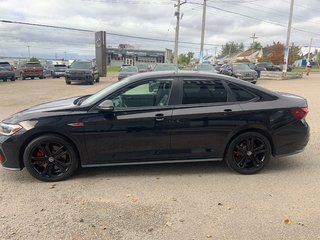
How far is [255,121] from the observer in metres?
4.61

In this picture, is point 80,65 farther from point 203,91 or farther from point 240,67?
point 203,91

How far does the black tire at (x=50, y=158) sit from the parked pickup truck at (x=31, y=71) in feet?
94.4

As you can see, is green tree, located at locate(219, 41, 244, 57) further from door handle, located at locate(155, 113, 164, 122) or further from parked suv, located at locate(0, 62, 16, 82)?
door handle, located at locate(155, 113, 164, 122)

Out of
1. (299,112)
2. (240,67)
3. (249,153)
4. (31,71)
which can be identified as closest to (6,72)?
(31,71)

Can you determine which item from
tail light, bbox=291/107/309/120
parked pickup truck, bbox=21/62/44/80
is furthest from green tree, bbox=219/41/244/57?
tail light, bbox=291/107/309/120

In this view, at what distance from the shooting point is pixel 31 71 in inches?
1198

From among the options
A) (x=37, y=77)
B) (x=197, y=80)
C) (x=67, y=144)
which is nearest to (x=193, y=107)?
(x=197, y=80)

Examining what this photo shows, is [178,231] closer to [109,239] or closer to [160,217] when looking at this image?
[160,217]

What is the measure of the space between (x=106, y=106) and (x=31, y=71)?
29.3 metres

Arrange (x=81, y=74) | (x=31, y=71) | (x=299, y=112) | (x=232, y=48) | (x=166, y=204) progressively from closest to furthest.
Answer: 1. (x=166, y=204)
2. (x=299, y=112)
3. (x=81, y=74)
4. (x=31, y=71)
5. (x=232, y=48)

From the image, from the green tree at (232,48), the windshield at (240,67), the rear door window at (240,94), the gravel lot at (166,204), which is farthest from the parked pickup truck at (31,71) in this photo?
the green tree at (232,48)

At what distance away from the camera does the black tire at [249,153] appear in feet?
15.3

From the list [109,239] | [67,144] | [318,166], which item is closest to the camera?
[109,239]

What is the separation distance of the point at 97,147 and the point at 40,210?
117 cm
